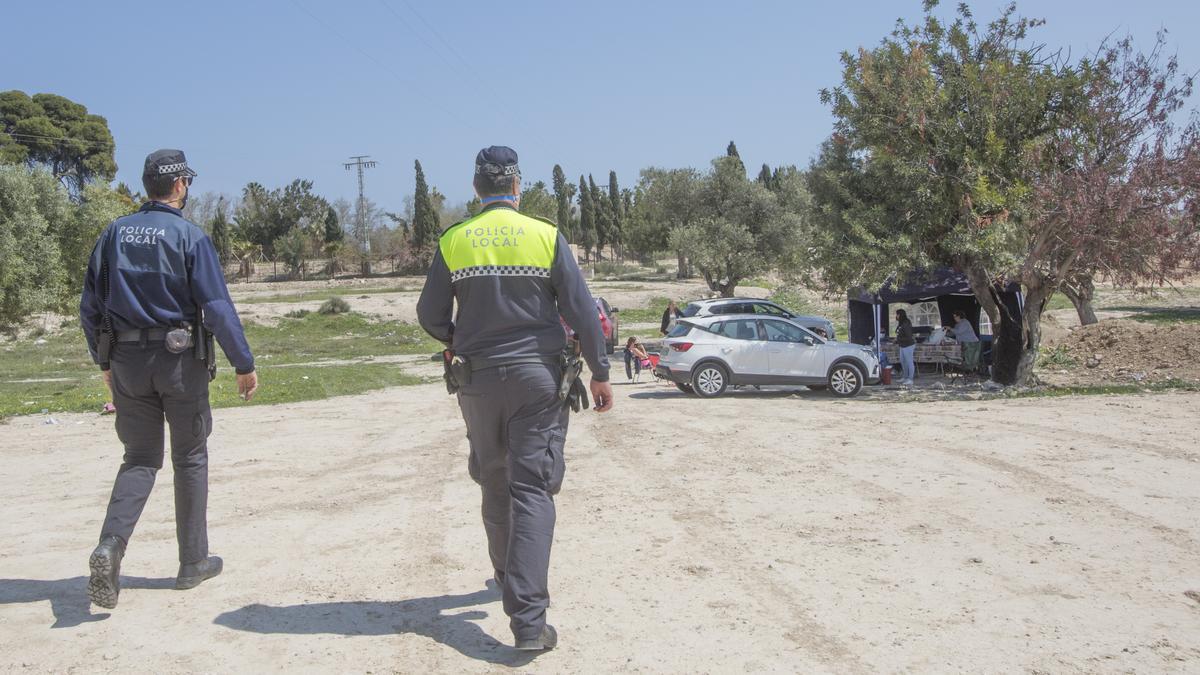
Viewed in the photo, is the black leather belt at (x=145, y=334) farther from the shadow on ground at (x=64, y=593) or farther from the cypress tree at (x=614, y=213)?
the cypress tree at (x=614, y=213)

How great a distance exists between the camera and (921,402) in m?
15.9

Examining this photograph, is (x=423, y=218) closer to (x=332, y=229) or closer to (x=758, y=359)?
(x=332, y=229)

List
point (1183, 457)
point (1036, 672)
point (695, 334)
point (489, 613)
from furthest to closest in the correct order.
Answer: point (695, 334) < point (1183, 457) < point (489, 613) < point (1036, 672)

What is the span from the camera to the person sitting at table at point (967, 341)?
765 inches

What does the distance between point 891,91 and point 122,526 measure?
14.6 m

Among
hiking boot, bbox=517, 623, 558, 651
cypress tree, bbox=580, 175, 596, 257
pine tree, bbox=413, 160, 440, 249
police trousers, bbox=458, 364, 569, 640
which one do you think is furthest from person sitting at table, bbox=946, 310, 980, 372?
cypress tree, bbox=580, 175, 596, 257

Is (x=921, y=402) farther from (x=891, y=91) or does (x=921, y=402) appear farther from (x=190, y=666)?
(x=190, y=666)

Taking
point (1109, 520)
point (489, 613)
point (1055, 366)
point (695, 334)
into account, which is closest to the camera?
point (489, 613)

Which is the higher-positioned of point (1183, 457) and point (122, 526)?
point (122, 526)

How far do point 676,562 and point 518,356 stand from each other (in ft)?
6.41

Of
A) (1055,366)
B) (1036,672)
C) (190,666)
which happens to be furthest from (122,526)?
(1055,366)

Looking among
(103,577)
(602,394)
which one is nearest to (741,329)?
(602,394)

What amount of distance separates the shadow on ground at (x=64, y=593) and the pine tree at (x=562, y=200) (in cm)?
8053

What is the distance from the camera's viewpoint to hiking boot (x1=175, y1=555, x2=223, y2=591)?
16.3ft
